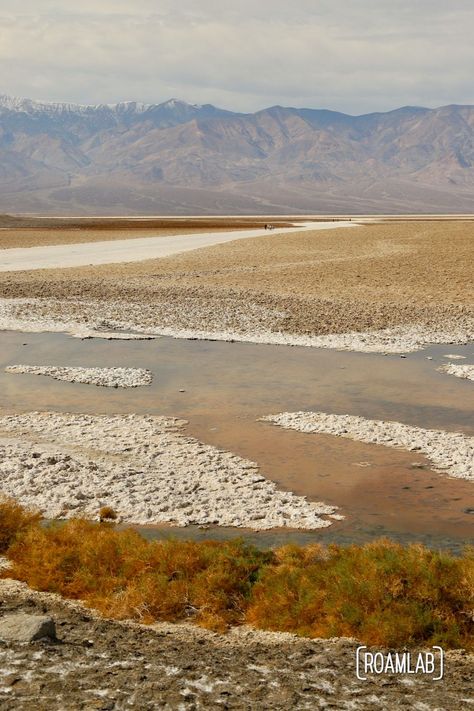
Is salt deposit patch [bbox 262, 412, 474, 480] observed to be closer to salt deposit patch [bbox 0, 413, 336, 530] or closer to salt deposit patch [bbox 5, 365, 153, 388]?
salt deposit patch [bbox 0, 413, 336, 530]

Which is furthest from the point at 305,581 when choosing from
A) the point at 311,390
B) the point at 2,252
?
the point at 2,252

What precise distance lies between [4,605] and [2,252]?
170 feet

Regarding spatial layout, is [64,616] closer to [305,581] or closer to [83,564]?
[83,564]

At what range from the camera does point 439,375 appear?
1912cm

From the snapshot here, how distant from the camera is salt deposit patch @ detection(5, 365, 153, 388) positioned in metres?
18.2

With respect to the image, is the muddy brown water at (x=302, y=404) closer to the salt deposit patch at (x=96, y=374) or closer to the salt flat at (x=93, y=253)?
the salt deposit patch at (x=96, y=374)

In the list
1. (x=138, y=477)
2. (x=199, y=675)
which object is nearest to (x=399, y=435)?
(x=138, y=477)

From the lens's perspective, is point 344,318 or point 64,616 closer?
point 64,616

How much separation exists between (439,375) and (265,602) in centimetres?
1223

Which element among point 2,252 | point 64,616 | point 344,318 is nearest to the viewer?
point 64,616

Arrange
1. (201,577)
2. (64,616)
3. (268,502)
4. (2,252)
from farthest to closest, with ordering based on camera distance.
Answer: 1. (2,252)
2. (268,502)
3. (201,577)
4. (64,616)

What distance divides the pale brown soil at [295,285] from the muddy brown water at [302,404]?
4.38m

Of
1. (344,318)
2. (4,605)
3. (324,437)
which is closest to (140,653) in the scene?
(4,605)

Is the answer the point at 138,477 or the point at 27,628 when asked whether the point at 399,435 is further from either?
the point at 27,628
